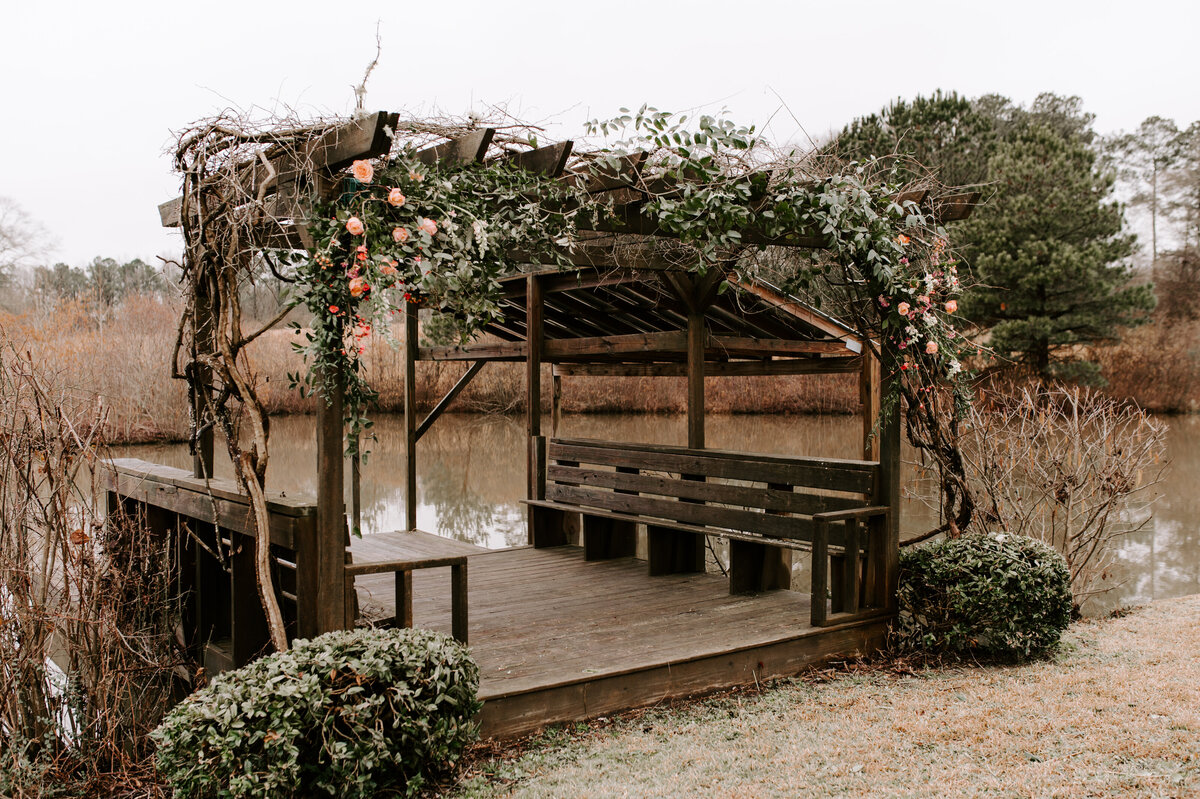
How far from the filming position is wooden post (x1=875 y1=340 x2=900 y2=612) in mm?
5117

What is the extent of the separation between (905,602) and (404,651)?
313 centimetres

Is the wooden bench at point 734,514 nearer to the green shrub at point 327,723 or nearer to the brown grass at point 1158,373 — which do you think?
the green shrub at point 327,723

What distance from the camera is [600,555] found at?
702cm

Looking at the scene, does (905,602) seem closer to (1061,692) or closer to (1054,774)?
(1061,692)

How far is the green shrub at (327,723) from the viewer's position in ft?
10.1

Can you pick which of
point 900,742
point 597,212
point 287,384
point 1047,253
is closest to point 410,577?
point 597,212

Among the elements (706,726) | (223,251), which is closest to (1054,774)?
(706,726)

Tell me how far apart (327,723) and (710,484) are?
11.3 ft

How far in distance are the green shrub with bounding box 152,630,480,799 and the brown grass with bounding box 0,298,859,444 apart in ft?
36.5

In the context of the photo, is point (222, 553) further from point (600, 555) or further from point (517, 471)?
point (517, 471)

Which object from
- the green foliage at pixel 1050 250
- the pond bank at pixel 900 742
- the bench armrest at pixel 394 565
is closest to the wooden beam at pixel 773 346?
the pond bank at pixel 900 742

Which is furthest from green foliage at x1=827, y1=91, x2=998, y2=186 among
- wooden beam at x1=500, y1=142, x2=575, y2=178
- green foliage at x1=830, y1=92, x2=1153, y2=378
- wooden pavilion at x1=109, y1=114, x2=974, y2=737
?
wooden beam at x1=500, y1=142, x2=575, y2=178

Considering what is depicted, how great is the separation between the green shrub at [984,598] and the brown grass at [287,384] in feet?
38.0

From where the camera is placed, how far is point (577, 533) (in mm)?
7680
